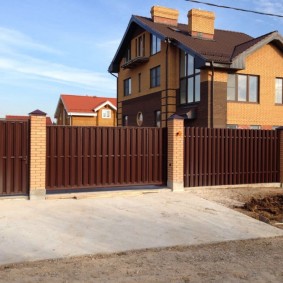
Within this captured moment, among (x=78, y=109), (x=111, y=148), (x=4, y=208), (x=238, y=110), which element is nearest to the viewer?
(x=4, y=208)

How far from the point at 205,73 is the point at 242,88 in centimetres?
223

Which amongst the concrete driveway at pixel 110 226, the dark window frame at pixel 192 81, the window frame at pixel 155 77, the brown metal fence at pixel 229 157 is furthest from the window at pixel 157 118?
the concrete driveway at pixel 110 226

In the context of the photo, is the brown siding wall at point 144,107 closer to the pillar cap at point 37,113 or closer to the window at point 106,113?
the pillar cap at point 37,113

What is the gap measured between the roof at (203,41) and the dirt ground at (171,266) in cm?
1186

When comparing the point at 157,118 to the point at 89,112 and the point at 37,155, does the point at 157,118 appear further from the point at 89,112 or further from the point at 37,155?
the point at 89,112

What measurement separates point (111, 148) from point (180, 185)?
2.29 meters

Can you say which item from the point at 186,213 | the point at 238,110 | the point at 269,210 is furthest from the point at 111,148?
the point at 238,110

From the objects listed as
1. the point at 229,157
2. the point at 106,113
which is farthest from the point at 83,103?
the point at 229,157

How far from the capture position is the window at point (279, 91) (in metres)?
19.3

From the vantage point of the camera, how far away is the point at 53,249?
5.61m

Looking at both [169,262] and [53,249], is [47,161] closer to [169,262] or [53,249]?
[53,249]

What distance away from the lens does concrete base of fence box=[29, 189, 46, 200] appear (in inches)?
356

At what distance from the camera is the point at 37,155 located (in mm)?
9094

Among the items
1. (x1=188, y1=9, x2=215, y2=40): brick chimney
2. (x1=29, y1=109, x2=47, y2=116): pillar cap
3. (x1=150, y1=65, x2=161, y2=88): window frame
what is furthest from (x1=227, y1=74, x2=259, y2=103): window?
(x1=29, y1=109, x2=47, y2=116): pillar cap
